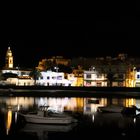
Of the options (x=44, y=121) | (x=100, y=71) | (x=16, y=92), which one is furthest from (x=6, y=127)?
(x=100, y=71)

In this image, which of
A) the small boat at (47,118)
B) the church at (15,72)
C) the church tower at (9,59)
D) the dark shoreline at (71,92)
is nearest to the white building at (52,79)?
the church at (15,72)

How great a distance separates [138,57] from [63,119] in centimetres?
7660

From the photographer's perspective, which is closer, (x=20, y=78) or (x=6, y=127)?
(x=6, y=127)

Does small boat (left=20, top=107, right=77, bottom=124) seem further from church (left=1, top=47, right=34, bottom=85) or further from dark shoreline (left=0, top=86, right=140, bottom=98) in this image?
church (left=1, top=47, right=34, bottom=85)

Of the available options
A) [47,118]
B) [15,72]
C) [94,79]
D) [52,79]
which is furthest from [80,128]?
[15,72]

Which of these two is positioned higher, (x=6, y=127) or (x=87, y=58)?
(x=87, y=58)

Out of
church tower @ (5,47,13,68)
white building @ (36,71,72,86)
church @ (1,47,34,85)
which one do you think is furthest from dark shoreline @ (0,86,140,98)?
church tower @ (5,47,13,68)

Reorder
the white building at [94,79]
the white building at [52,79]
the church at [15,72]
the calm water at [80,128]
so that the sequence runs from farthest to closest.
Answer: the church at [15,72] < the white building at [52,79] < the white building at [94,79] < the calm water at [80,128]

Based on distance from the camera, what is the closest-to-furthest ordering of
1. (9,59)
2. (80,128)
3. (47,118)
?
(80,128), (47,118), (9,59)

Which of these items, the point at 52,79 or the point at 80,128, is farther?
the point at 52,79

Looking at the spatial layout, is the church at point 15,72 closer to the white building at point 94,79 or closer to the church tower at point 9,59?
the church tower at point 9,59

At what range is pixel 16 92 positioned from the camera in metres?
60.4

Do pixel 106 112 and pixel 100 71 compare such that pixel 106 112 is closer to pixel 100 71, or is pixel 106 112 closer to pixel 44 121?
pixel 44 121

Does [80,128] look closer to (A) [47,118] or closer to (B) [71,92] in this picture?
(A) [47,118]
